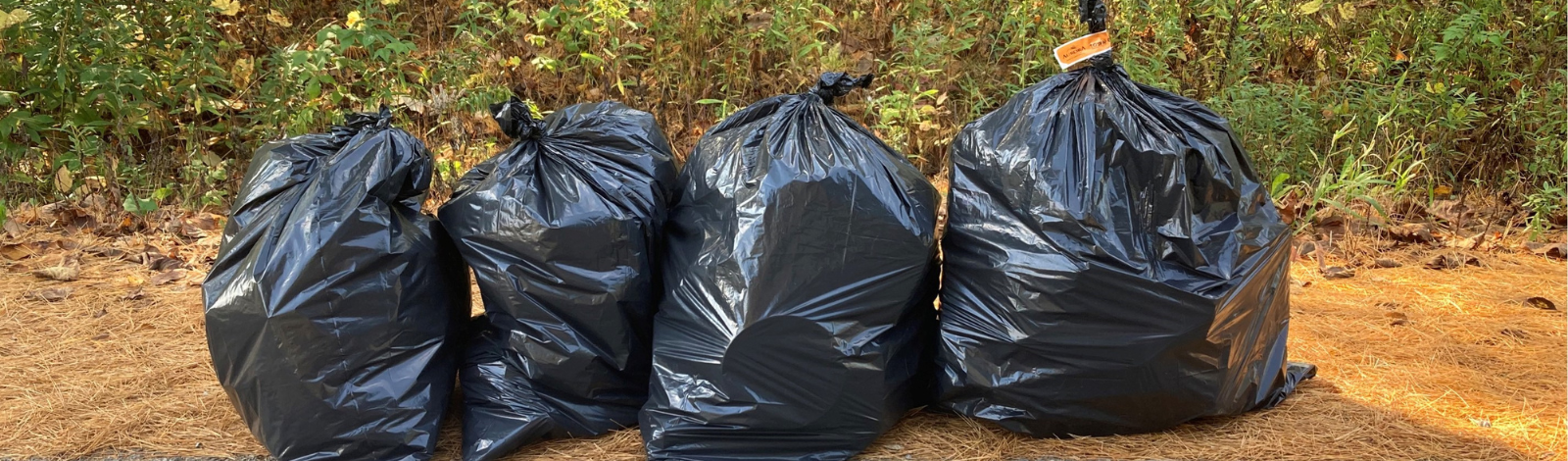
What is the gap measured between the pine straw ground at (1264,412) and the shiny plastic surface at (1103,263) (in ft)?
0.34

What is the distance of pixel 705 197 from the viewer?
2.17 metres

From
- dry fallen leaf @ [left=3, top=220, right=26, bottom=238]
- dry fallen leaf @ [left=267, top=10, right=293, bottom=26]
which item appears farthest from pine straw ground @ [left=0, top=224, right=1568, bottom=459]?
dry fallen leaf @ [left=267, top=10, right=293, bottom=26]

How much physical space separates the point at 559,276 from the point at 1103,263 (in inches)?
42.2

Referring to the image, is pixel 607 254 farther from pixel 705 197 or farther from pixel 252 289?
pixel 252 289

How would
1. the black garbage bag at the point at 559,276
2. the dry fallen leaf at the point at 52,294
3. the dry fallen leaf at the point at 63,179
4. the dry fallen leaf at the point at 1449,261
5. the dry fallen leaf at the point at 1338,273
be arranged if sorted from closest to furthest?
the black garbage bag at the point at 559,276 < the dry fallen leaf at the point at 52,294 < the dry fallen leaf at the point at 1338,273 < the dry fallen leaf at the point at 1449,261 < the dry fallen leaf at the point at 63,179

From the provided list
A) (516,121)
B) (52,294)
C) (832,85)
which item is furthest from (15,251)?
(832,85)

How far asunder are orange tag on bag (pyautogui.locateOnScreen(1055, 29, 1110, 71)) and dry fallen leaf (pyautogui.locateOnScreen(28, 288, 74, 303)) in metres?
3.15

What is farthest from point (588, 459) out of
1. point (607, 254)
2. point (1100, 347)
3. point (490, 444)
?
point (1100, 347)

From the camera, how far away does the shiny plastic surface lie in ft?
6.61

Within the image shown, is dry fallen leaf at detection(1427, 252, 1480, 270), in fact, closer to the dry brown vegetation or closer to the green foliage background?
the dry brown vegetation

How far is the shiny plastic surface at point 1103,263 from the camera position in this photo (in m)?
2.02

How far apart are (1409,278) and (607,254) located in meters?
2.74

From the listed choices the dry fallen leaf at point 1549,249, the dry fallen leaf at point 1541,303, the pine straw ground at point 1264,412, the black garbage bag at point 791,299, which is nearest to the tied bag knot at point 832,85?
the black garbage bag at point 791,299

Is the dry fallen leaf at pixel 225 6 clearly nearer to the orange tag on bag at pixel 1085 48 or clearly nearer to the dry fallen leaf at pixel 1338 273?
the orange tag on bag at pixel 1085 48
